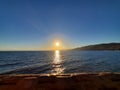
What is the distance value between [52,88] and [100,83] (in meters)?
1.48

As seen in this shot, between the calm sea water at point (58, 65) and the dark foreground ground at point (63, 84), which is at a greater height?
the dark foreground ground at point (63, 84)

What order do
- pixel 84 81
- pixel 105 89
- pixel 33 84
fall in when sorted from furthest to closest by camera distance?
pixel 84 81 < pixel 33 84 < pixel 105 89

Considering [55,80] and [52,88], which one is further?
[55,80]

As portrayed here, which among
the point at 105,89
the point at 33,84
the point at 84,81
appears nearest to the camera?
the point at 105,89

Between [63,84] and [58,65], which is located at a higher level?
[63,84]

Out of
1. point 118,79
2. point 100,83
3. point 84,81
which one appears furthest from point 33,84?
point 118,79

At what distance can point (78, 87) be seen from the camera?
3842 millimetres

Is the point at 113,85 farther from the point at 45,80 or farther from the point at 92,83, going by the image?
the point at 45,80

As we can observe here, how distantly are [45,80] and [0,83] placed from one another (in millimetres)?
1387

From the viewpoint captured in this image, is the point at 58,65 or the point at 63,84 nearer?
the point at 63,84

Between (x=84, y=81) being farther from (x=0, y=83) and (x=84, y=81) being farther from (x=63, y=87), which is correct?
(x=0, y=83)

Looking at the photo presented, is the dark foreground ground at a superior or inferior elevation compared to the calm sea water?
superior

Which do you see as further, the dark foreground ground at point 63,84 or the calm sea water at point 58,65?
the calm sea water at point 58,65

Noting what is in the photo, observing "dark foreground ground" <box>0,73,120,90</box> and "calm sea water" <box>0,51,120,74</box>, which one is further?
"calm sea water" <box>0,51,120,74</box>
